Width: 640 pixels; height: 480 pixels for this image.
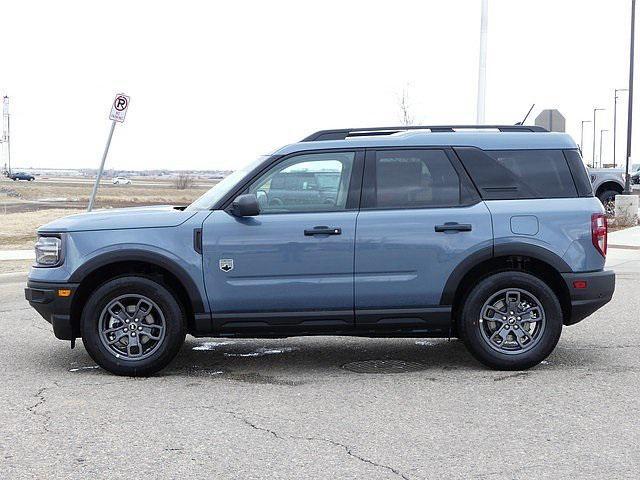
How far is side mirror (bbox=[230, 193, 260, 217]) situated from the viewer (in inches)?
261

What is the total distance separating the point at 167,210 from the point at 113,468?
9.41ft

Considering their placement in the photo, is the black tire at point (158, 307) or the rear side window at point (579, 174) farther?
the rear side window at point (579, 174)

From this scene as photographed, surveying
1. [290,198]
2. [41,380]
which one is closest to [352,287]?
[290,198]

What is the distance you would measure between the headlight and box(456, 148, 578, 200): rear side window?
322cm

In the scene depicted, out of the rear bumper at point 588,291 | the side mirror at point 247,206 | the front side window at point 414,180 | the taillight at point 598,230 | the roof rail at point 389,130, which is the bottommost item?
the rear bumper at point 588,291

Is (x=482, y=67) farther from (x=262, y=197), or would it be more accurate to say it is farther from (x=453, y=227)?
(x=262, y=197)

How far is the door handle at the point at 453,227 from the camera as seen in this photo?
22.4 ft

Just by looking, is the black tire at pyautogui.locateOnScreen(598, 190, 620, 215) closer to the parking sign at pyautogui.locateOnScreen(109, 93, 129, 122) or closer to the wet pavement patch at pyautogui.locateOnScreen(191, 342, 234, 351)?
the parking sign at pyautogui.locateOnScreen(109, 93, 129, 122)

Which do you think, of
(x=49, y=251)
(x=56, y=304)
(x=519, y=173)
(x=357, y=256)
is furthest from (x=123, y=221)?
(x=519, y=173)

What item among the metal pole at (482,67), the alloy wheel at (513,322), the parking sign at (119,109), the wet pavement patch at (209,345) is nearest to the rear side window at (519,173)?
the alloy wheel at (513,322)

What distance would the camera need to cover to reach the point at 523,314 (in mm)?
6984

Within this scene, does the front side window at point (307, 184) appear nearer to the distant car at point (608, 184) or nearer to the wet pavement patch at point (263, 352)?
the wet pavement patch at point (263, 352)

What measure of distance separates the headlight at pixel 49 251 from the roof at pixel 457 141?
1842 millimetres

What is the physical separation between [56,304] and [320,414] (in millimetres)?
2385
